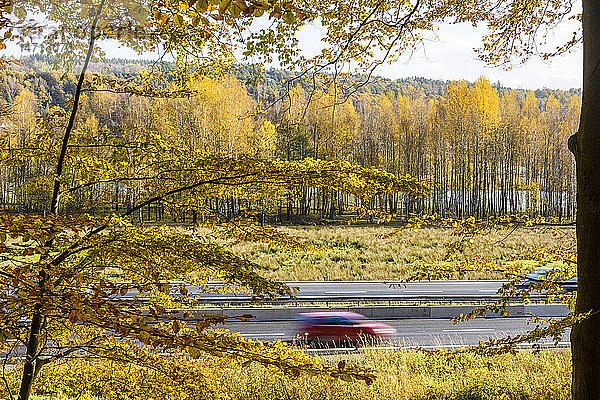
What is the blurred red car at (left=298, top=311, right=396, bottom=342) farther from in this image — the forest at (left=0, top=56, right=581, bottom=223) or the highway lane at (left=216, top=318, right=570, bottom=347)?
the forest at (left=0, top=56, right=581, bottom=223)

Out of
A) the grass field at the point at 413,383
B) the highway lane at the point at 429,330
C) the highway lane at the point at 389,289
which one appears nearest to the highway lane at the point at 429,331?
the highway lane at the point at 429,330

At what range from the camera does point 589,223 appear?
11.5ft

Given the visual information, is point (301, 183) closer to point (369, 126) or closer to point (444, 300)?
point (444, 300)

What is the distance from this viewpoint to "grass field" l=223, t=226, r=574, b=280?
16438mm

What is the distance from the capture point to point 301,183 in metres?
2.98

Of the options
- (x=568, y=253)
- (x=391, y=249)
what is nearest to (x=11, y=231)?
(x=568, y=253)

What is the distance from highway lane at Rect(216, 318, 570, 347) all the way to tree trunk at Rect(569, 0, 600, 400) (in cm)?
649

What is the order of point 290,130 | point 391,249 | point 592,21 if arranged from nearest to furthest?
point 592,21, point 391,249, point 290,130

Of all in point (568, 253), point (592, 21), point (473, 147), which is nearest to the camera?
point (592, 21)

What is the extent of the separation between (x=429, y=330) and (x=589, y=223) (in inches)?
338

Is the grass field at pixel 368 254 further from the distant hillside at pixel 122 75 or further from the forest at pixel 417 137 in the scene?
the distant hillside at pixel 122 75

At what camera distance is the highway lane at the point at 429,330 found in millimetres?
10367

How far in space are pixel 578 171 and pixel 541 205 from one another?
139 feet

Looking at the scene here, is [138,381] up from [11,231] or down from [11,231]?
down
